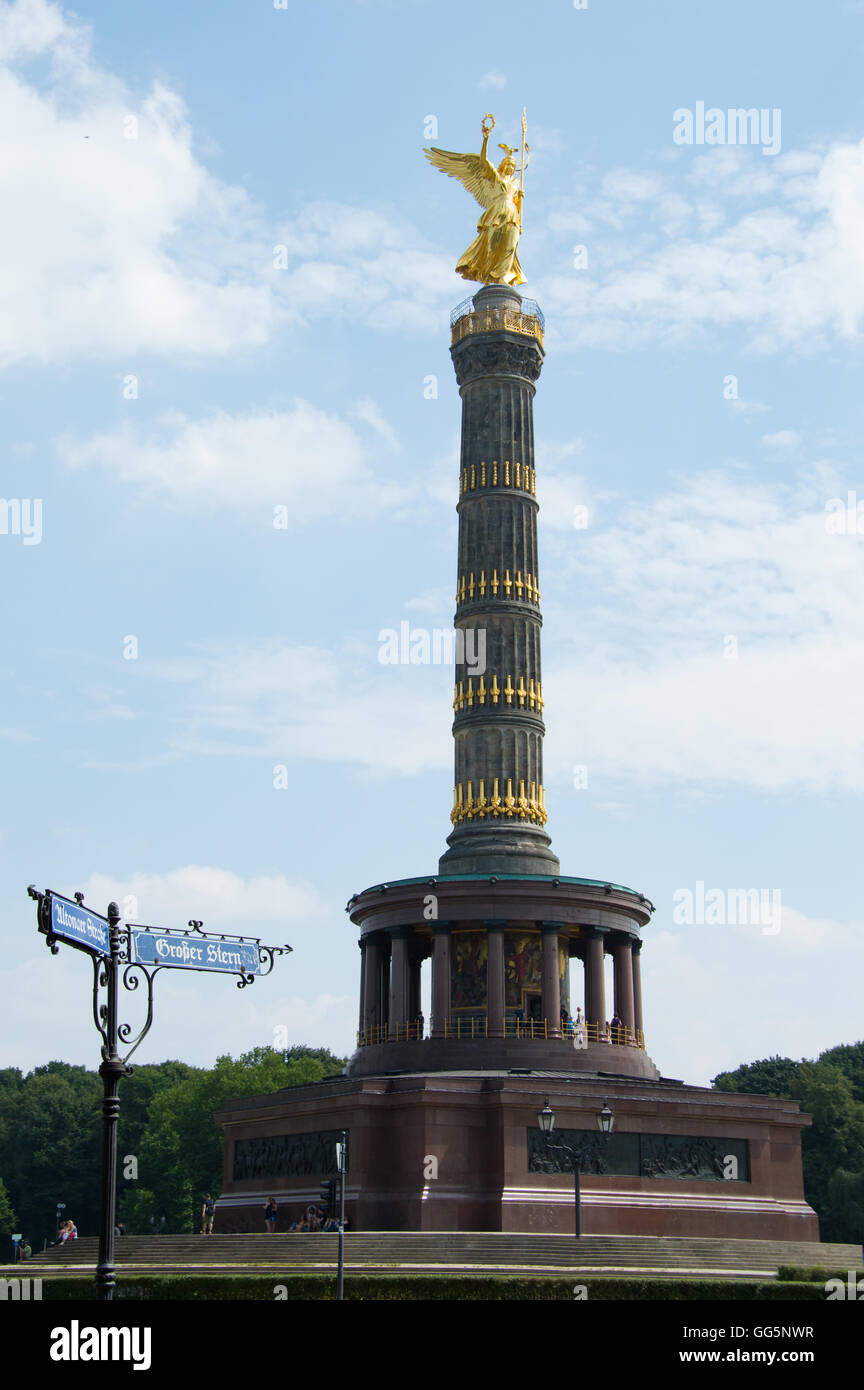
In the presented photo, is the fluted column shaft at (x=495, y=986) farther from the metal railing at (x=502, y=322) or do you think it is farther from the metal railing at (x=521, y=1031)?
the metal railing at (x=502, y=322)

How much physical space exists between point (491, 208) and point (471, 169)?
1.48 m

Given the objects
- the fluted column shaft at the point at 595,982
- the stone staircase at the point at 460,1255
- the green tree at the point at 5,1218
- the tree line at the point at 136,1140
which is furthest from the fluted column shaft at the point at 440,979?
the green tree at the point at 5,1218

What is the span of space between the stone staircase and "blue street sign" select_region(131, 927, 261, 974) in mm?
12448

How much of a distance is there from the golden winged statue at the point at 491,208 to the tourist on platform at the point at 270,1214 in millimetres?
28161

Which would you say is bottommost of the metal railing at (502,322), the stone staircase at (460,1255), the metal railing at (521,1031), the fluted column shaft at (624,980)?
the stone staircase at (460,1255)

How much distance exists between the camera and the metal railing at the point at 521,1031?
3994 cm

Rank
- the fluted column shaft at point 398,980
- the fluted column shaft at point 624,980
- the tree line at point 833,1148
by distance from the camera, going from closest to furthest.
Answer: the fluted column shaft at point 398,980 → the fluted column shaft at point 624,980 → the tree line at point 833,1148

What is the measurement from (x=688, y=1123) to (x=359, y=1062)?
9639 millimetres

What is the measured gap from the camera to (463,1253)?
30.5 m

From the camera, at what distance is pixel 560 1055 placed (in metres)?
39.4

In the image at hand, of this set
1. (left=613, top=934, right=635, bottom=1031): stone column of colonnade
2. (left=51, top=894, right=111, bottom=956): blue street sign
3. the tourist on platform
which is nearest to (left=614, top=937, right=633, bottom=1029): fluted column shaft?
(left=613, top=934, right=635, bottom=1031): stone column of colonnade

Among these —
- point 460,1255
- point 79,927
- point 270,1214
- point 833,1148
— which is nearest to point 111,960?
point 79,927

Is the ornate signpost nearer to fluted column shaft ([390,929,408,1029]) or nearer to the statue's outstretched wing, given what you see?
fluted column shaft ([390,929,408,1029])

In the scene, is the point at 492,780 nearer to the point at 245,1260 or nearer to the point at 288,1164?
the point at 288,1164
